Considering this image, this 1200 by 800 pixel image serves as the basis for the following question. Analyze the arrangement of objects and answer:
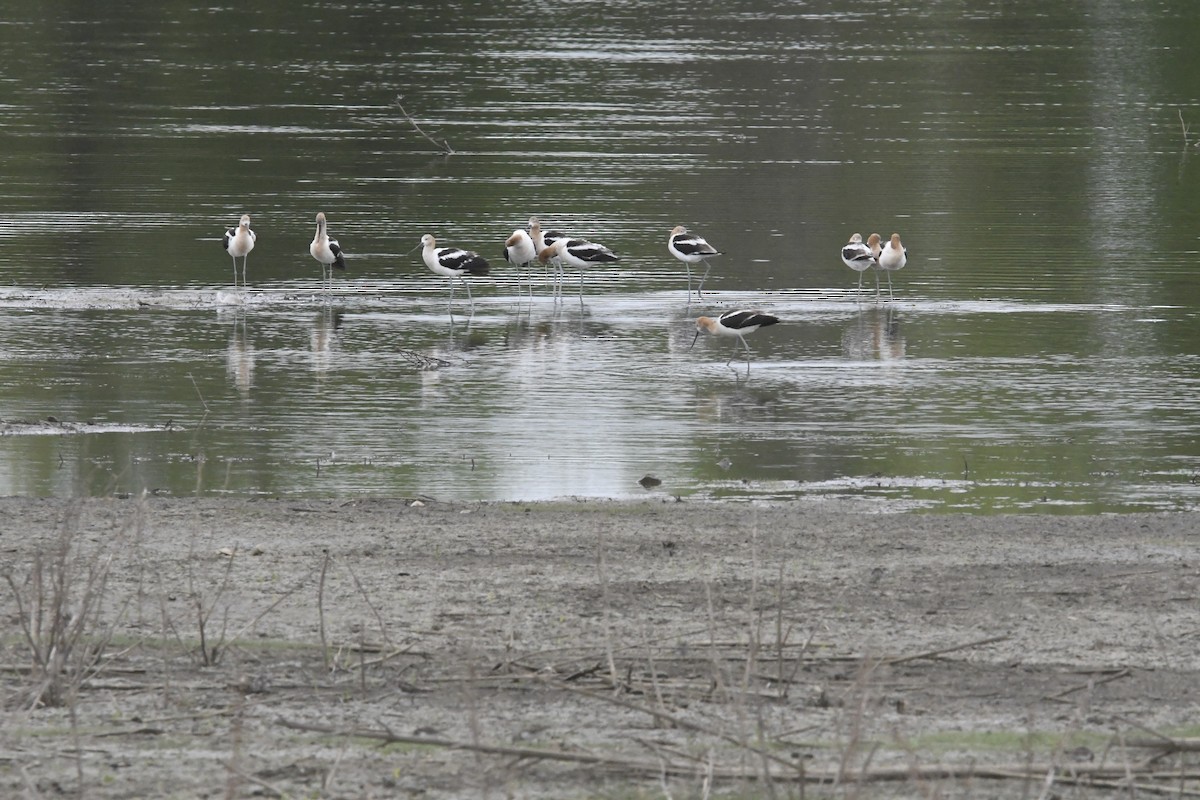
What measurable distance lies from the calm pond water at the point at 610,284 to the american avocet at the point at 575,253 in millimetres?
526

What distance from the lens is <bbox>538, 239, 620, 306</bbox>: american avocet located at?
2294 cm

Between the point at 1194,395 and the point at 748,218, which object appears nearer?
the point at 1194,395

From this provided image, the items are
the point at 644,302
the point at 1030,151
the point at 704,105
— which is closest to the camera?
Result: the point at 644,302

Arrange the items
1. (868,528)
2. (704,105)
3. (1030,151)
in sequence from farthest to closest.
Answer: (704,105) → (1030,151) → (868,528)

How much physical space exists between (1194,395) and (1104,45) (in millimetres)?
43149

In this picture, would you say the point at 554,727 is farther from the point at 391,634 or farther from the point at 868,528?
the point at 868,528

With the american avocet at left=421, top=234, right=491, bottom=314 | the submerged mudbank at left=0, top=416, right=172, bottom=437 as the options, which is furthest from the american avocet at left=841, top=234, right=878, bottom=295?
the submerged mudbank at left=0, top=416, right=172, bottom=437

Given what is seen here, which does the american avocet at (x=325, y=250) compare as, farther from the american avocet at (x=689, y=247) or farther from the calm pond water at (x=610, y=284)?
the american avocet at (x=689, y=247)

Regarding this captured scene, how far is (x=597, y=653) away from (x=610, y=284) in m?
15.3

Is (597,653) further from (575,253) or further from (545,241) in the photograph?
(545,241)

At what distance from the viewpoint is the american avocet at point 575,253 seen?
75.3ft

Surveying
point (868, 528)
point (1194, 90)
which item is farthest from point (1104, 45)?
point (868, 528)

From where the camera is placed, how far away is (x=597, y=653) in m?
9.02

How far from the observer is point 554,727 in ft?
26.0
